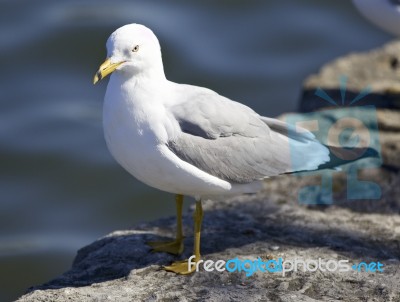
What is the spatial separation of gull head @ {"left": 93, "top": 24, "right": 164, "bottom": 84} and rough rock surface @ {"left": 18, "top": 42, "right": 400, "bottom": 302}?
117 centimetres

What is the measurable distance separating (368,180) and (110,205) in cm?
312

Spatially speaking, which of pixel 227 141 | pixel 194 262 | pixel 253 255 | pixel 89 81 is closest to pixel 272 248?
pixel 253 255

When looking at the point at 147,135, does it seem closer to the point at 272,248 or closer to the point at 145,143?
the point at 145,143

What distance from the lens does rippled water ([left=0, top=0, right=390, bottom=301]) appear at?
858 cm

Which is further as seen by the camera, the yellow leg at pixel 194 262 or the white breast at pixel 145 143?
the yellow leg at pixel 194 262

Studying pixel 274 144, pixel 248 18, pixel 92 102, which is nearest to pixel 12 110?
pixel 92 102

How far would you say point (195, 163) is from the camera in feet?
16.4

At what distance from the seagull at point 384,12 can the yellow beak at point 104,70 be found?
3.85 metres

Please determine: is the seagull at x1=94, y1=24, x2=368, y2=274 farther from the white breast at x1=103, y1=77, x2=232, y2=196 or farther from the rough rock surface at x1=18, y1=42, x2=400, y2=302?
the rough rock surface at x1=18, y1=42, x2=400, y2=302

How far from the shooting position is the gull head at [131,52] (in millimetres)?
4855
